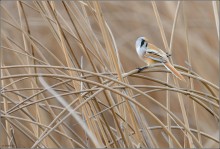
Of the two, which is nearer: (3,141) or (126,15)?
(3,141)

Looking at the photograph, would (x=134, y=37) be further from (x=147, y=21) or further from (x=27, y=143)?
(x=27, y=143)

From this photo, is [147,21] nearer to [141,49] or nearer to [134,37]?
[134,37]

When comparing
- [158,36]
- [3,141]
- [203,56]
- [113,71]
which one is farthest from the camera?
[158,36]

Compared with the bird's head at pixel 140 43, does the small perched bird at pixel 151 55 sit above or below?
below

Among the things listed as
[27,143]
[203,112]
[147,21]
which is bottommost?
[203,112]

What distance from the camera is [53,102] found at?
90.5 inches

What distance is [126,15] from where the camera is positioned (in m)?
2.28

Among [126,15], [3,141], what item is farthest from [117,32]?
[3,141]

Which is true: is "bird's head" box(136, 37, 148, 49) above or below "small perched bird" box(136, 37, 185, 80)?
above

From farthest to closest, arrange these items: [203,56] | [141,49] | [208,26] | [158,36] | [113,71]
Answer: [158,36]
[208,26]
[203,56]
[141,49]
[113,71]

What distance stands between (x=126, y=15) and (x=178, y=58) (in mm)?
377

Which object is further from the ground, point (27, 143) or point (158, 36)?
point (158, 36)

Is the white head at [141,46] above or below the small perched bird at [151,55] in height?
above

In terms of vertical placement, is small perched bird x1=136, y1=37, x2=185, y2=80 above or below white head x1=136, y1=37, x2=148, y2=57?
below
